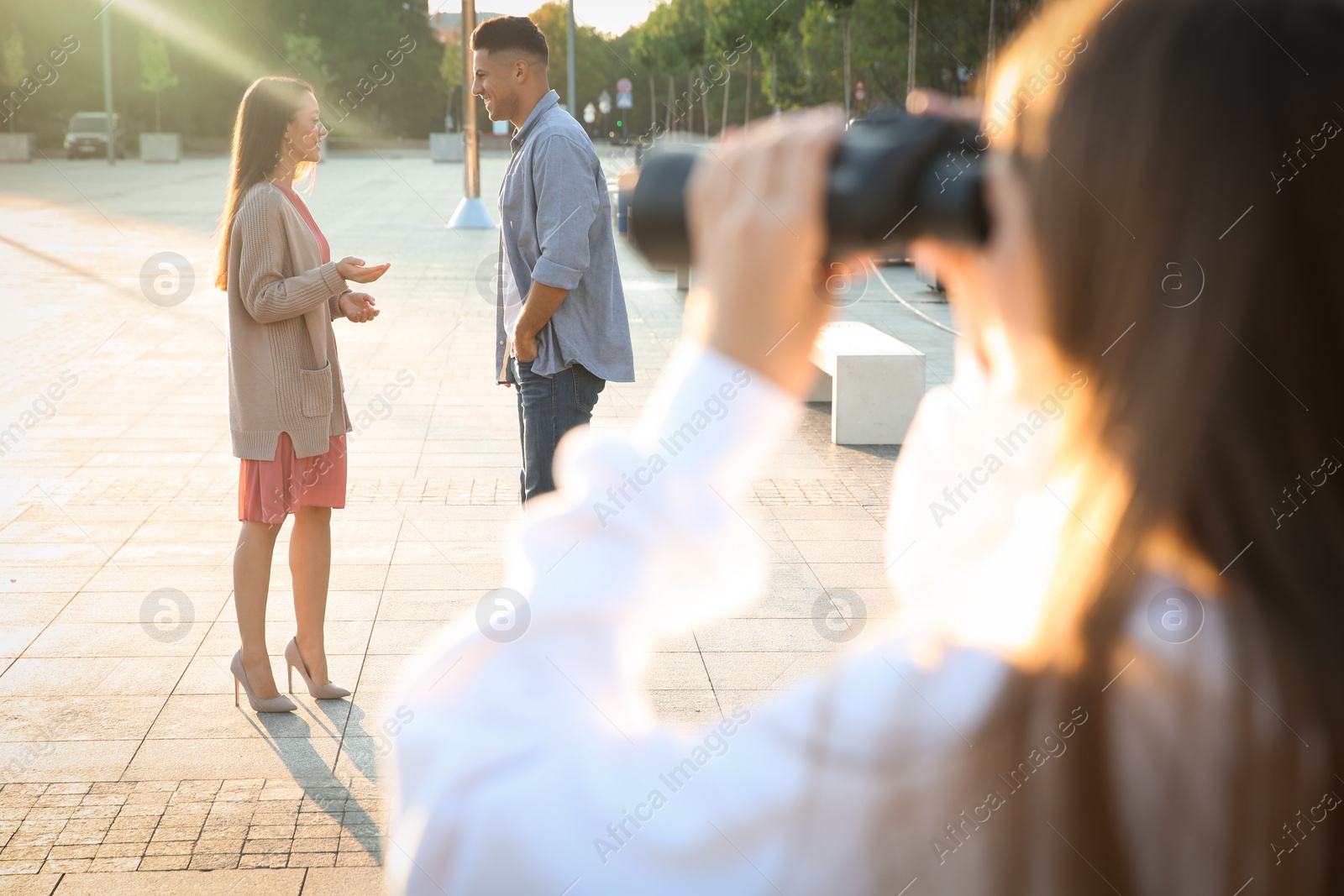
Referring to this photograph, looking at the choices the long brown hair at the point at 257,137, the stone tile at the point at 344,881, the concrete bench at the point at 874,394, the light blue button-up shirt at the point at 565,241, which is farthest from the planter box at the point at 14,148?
the stone tile at the point at 344,881

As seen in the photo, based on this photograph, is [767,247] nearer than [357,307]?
Yes

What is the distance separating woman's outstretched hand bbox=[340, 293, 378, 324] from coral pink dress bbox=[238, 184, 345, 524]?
208 mm

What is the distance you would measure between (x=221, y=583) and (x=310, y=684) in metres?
1.27

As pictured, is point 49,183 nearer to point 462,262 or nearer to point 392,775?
point 462,262

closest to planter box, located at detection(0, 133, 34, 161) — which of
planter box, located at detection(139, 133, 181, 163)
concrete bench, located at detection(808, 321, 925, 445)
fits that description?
planter box, located at detection(139, 133, 181, 163)

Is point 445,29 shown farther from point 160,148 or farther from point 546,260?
point 546,260

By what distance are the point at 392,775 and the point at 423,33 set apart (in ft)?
254

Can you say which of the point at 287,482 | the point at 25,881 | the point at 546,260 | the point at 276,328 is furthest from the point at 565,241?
the point at 25,881

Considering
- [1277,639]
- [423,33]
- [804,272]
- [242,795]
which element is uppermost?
[423,33]

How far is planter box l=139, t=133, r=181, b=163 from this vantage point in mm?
46031

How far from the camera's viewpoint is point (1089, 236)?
0.69 meters

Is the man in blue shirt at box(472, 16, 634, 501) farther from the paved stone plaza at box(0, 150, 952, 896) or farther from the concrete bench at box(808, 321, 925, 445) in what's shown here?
the concrete bench at box(808, 321, 925, 445)

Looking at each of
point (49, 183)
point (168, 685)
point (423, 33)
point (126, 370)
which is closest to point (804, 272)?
point (168, 685)

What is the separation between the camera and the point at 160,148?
1827 inches
